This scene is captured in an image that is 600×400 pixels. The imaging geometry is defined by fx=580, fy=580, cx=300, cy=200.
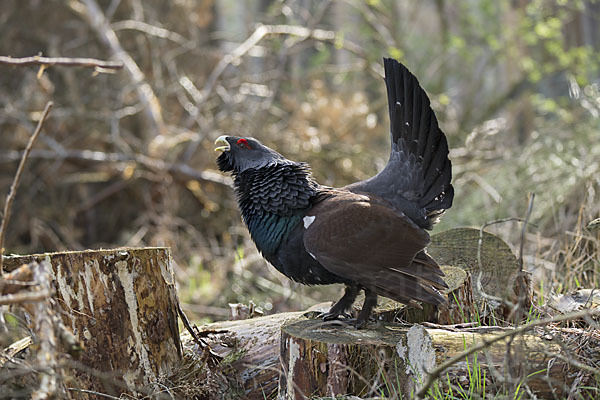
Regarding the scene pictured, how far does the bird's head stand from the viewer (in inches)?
127

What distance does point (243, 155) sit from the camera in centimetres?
327

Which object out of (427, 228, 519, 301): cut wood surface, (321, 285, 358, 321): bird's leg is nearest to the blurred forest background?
(427, 228, 519, 301): cut wood surface

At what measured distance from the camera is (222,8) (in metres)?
11.1

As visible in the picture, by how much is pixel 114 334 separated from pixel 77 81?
6.12 m

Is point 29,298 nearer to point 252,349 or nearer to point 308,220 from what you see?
point 308,220

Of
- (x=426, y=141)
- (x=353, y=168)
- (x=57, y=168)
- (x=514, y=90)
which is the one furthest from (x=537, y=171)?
(x=57, y=168)

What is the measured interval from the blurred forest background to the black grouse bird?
2099 millimetres

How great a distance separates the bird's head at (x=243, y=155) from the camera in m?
3.23

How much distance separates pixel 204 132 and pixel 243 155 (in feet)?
10.9

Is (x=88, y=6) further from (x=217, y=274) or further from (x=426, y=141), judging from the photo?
(x=426, y=141)

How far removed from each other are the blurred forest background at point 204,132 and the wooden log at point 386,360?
2751 millimetres

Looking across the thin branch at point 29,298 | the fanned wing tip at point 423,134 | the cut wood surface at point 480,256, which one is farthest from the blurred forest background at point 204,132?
the thin branch at point 29,298

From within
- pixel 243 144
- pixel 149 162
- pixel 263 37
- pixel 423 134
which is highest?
pixel 263 37

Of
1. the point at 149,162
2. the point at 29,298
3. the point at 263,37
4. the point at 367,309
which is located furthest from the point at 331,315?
the point at 263,37
